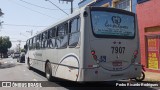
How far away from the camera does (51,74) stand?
13.0m

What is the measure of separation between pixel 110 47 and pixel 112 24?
36.5 inches

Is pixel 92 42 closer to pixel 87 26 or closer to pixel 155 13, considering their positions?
pixel 87 26

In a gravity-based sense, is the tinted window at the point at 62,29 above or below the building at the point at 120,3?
below

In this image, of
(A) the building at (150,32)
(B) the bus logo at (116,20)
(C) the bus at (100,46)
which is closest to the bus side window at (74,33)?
(C) the bus at (100,46)

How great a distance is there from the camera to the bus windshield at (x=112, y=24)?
9414 millimetres

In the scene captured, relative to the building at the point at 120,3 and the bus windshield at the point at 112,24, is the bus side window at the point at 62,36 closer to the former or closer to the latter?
the bus windshield at the point at 112,24

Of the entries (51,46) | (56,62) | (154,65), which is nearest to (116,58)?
(56,62)

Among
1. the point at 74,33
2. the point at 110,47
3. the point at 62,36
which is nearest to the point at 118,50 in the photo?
the point at 110,47

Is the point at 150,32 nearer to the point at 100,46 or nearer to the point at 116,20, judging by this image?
the point at 116,20

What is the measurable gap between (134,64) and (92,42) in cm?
203

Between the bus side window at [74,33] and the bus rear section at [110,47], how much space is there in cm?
55

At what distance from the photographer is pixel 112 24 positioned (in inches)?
382

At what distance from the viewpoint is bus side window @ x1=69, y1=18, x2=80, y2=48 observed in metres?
9.58

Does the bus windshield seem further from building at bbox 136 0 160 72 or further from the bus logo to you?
building at bbox 136 0 160 72
